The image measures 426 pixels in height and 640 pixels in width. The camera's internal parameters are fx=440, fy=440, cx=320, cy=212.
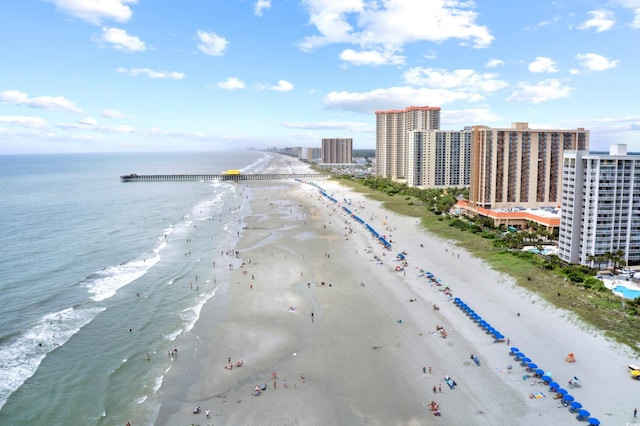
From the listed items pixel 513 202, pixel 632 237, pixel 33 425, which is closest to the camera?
pixel 33 425

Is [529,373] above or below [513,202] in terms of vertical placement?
below

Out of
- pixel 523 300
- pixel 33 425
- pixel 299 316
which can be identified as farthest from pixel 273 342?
pixel 523 300

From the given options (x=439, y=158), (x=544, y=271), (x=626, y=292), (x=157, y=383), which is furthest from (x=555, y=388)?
(x=439, y=158)

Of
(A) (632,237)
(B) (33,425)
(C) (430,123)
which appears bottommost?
(B) (33,425)

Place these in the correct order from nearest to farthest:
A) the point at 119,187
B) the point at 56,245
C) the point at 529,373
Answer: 1. the point at 529,373
2. the point at 56,245
3. the point at 119,187

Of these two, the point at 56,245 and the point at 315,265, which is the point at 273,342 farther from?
the point at 56,245

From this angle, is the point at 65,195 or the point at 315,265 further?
the point at 65,195

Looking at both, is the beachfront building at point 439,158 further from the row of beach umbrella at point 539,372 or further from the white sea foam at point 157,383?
the white sea foam at point 157,383

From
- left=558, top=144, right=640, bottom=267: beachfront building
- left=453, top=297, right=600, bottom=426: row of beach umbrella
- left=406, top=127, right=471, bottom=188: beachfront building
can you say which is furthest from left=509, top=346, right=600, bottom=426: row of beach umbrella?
left=406, top=127, right=471, bottom=188: beachfront building

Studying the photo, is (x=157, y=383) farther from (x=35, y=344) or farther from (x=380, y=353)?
(x=380, y=353)
